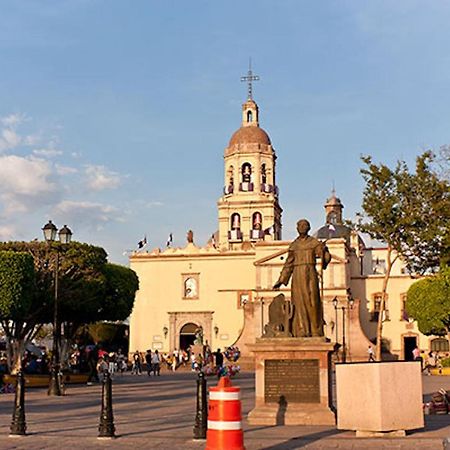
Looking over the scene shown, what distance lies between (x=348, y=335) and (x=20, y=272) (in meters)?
35.3

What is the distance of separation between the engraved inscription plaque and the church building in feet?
153

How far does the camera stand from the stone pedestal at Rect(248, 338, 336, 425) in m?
13.4

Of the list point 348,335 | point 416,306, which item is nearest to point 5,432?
point 416,306

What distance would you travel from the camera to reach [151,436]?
12.8 meters

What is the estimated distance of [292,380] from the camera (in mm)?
13484

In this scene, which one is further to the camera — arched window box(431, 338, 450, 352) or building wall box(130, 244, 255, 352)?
building wall box(130, 244, 255, 352)

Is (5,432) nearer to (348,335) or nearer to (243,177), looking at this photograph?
(348,335)

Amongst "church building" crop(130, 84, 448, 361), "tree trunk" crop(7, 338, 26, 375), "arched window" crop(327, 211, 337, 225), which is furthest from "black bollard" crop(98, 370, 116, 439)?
"arched window" crop(327, 211, 337, 225)

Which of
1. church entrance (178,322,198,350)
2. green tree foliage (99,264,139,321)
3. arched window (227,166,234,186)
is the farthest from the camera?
arched window (227,166,234,186)

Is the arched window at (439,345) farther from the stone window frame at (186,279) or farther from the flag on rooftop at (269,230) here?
the stone window frame at (186,279)

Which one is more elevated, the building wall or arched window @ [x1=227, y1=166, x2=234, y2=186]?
arched window @ [x1=227, y1=166, x2=234, y2=186]

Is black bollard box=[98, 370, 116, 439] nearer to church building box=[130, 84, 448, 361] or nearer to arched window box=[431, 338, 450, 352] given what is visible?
church building box=[130, 84, 448, 361]

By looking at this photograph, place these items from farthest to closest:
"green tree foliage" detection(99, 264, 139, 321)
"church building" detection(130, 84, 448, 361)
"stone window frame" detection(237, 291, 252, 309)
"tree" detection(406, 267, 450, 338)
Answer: "stone window frame" detection(237, 291, 252, 309) < "church building" detection(130, 84, 448, 361) < "tree" detection(406, 267, 450, 338) < "green tree foliage" detection(99, 264, 139, 321)

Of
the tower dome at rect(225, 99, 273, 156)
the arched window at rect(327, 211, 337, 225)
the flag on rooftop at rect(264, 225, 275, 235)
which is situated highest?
the tower dome at rect(225, 99, 273, 156)
